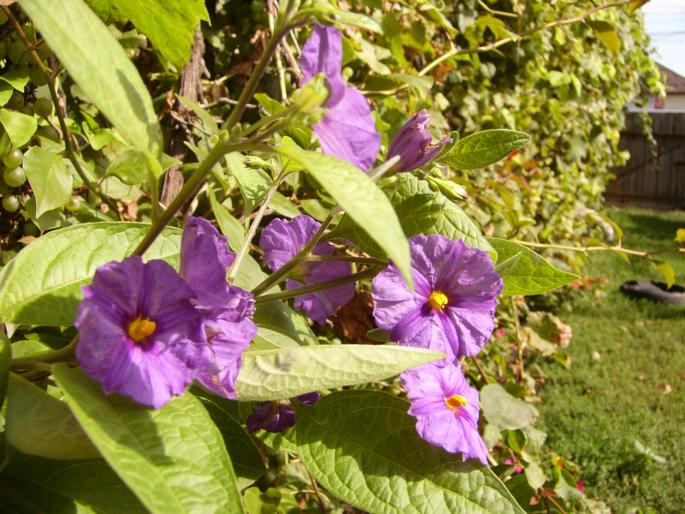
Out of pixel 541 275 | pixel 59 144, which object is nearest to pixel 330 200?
pixel 59 144

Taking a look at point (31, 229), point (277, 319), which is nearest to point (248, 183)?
point (277, 319)

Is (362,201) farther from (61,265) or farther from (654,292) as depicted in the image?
(654,292)

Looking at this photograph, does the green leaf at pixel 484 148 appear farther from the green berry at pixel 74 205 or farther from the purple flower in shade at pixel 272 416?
the green berry at pixel 74 205

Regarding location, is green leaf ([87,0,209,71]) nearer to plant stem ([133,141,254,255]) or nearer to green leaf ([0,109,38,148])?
green leaf ([0,109,38,148])

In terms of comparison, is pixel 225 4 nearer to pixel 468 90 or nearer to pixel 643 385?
pixel 468 90

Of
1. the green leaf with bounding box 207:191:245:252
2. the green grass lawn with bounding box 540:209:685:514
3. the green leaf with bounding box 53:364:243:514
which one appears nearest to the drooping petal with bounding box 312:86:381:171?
the green leaf with bounding box 53:364:243:514

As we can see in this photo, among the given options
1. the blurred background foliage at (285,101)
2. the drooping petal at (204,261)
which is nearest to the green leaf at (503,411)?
the blurred background foliage at (285,101)
